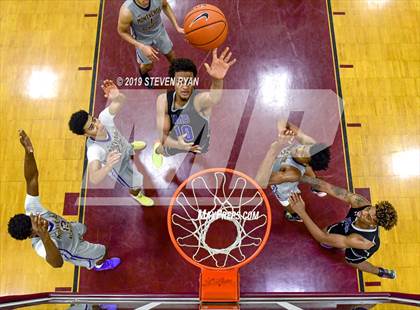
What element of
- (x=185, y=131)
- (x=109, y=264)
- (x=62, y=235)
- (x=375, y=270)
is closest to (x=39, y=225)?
(x=62, y=235)

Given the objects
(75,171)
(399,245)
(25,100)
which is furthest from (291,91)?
(25,100)

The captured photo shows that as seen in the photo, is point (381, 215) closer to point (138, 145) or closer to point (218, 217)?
point (218, 217)

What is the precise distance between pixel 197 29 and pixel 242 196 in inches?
68.1

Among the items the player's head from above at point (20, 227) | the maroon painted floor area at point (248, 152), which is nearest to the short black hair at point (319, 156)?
the maroon painted floor area at point (248, 152)

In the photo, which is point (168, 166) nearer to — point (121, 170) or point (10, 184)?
point (121, 170)

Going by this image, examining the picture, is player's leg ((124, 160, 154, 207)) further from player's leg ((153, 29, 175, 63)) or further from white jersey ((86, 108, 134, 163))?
player's leg ((153, 29, 175, 63))

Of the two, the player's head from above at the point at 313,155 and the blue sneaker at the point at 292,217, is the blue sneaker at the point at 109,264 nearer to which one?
the blue sneaker at the point at 292,217

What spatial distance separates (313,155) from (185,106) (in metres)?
1.25

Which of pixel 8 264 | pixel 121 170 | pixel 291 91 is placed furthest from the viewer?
pixel 291 91

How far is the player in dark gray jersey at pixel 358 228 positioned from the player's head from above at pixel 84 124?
1797 mm

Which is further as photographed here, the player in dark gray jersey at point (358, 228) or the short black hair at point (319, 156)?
the short black hair at point (319, 156)

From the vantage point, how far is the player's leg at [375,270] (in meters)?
4.14

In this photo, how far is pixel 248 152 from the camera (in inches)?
195

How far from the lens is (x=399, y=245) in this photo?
454 centimetres
